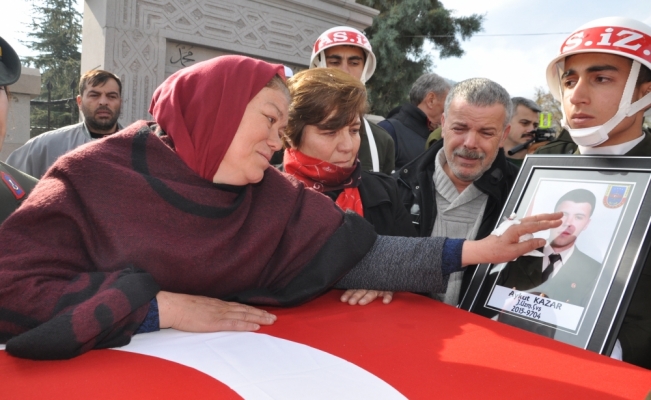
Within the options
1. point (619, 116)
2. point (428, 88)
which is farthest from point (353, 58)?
point (619, 116)

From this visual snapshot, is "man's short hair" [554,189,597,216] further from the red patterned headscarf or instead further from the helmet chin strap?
the red patterned headscarf

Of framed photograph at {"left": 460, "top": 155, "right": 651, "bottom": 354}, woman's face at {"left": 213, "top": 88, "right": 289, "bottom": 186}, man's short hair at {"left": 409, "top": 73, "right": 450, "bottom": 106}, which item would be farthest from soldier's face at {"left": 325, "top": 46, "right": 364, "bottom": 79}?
woman's face at {"left": 213, "top": 88, "right": 289, "bottom": 186}

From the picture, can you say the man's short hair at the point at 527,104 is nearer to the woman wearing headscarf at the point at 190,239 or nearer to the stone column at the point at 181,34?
the stone column at the point at 181,34

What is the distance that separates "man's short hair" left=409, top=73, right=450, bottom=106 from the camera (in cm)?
537

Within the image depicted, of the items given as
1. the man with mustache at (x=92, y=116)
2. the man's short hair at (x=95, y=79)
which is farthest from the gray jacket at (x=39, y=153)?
the man's short hair at (x=95, y=79)

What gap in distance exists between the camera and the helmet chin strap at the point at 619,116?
6.94ft

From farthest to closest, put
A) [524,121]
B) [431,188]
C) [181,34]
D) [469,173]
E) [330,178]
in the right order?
1. [181,34]
2. [524,121]
3. [431,188]
4. [469,173]
5. [330,178]

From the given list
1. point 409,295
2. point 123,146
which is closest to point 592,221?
point 409,295

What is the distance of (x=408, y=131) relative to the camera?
4766 mm

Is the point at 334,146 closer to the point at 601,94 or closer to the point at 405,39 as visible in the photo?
the point at 601,94

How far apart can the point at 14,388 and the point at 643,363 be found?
1.91 meters

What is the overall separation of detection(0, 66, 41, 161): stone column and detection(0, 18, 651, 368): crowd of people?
426cm

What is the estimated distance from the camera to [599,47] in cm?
214

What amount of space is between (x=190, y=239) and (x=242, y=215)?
211 millimetres
